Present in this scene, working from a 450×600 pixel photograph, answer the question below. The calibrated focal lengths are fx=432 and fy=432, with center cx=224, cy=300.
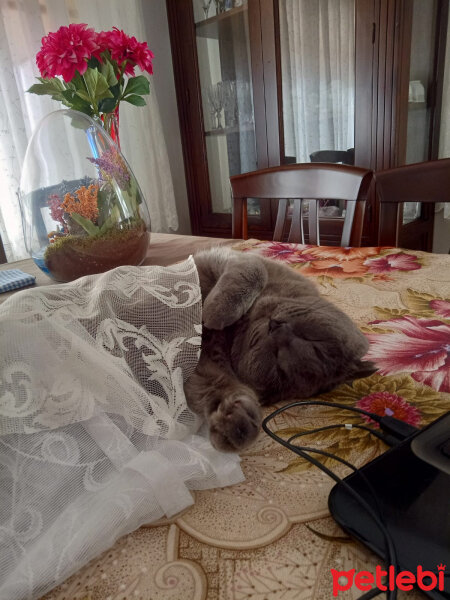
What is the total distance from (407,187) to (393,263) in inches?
9.8

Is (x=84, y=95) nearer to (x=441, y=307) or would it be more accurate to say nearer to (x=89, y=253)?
(x=89, y=253)

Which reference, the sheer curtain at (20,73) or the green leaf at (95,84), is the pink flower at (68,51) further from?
the sheer curtain at (20,73)

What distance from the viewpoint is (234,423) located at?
16.2 inches

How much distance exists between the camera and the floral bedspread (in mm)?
279

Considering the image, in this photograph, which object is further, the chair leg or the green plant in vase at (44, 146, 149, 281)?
the chair leg

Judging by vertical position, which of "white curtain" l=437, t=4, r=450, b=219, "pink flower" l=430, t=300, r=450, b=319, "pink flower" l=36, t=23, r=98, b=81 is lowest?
"pink flower" l=430, t=300, r=450, b=319

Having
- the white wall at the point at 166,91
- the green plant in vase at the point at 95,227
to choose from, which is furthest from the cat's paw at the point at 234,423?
the white wall at the point at 166,91

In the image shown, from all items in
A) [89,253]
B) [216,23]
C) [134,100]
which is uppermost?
[216,23]

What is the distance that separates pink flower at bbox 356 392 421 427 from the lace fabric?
17cm

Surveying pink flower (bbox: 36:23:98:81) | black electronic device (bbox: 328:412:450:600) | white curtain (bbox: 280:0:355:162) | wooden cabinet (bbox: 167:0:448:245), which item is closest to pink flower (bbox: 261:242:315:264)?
pink flower (bbox: 36:23:98:81)

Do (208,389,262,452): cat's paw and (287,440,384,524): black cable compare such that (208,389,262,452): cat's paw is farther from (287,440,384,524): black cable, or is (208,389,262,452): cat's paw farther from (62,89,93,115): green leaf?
(62,89,93,115): green leaf

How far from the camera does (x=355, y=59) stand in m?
1.77

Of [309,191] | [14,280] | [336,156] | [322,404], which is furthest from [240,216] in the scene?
[322,404]

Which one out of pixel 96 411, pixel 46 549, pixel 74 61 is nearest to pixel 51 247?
pixel 74 61
